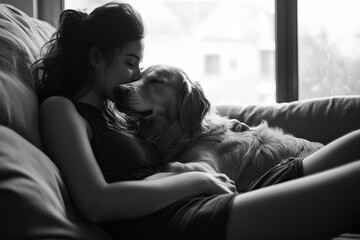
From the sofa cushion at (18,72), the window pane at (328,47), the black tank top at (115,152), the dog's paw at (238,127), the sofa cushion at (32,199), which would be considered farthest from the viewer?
the window pane at (328,47)

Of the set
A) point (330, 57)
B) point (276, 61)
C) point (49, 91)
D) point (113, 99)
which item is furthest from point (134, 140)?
point (330, 57)

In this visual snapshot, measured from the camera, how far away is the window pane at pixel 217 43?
303 centimetres

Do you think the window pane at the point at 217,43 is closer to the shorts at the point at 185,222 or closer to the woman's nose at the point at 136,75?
the woman's nose at the point at 136,75

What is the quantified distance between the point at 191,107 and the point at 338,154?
78 centimetres

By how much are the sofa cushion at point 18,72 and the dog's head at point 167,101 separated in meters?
0.46

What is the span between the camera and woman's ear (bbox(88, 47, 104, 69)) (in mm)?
1687

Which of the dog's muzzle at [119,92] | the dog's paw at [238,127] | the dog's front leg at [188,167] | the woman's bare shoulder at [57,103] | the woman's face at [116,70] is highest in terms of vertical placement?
the woman's face at [116,70]

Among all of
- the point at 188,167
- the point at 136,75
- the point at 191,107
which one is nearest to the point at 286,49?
the point at 191,107

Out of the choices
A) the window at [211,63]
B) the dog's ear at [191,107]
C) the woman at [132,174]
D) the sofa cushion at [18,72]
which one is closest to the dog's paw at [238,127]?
the dog's ear at [191,107]

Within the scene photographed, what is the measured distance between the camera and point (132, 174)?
4.76 ft

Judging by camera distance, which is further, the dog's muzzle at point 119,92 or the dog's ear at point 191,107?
the dog's ear at point 191,107

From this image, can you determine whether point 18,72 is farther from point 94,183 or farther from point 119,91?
point 94,183

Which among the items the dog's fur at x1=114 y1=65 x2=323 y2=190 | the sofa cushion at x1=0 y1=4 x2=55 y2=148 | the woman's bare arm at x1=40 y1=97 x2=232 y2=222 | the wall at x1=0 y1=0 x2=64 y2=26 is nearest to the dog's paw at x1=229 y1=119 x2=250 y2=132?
the dog's fur at x1=114 y1=65 x2=323 y2=190

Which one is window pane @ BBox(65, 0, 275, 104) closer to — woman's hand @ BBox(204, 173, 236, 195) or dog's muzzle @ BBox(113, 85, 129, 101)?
dog's muzzle @ BBox(113, 85, 129, 101)
